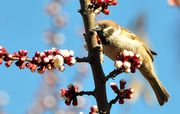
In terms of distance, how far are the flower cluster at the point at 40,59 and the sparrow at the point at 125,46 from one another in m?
0.94

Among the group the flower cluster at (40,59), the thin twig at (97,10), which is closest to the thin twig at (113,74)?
the flower cluster at (40,59)

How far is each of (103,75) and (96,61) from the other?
0.31ft

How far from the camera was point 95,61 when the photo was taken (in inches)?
105

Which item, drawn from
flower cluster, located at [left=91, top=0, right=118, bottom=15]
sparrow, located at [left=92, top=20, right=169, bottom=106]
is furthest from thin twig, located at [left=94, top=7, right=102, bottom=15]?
sparrow, located at [left=92, top=20, right=169, bottom=106]

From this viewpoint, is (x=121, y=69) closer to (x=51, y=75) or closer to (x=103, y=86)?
(x=103, y=86)

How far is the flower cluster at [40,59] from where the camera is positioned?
8.50ft

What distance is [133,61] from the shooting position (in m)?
2.67

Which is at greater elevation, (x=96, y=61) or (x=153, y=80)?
(x=153, y=80)

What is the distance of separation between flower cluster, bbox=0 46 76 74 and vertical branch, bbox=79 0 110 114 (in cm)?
13

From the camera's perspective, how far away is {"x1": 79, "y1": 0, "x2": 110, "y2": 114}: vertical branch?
8.48 ft

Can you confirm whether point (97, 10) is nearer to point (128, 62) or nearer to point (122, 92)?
point (128, 62)

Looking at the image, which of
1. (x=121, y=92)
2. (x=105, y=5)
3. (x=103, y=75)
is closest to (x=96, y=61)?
(x=103, y=75)

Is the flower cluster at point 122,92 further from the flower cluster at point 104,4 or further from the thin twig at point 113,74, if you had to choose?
the flower cluster at point 104,4

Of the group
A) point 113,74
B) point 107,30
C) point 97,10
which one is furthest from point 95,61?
point 107,30
